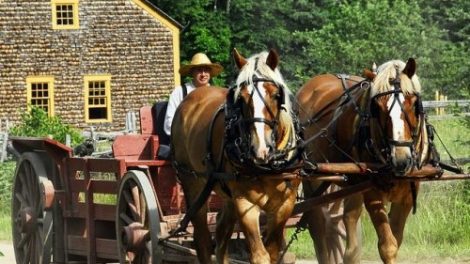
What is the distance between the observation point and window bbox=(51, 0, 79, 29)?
48094mm

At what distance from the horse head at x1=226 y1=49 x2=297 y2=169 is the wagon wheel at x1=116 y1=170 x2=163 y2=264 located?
141 centimetres

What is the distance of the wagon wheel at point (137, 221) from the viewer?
1105 cm

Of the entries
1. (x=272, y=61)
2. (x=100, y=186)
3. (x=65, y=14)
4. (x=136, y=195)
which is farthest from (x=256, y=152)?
(x=65, y=14)

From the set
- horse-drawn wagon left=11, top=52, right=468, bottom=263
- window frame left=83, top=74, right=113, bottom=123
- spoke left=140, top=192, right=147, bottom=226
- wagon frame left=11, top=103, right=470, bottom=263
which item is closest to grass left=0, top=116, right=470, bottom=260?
wagon frame left=11, top=103, right=470, bottom=263

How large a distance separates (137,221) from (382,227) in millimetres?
2331

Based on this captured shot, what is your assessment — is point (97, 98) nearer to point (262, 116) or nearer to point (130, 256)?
point (130, 256)

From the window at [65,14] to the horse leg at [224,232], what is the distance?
37861mm

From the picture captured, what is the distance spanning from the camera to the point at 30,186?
13.2m

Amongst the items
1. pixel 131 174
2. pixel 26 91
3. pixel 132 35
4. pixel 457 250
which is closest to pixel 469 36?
pixel 132 35

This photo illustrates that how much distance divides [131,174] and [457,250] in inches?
174

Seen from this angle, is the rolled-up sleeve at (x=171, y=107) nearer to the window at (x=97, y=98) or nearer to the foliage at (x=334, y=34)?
the foliage at (x=334, y=34)

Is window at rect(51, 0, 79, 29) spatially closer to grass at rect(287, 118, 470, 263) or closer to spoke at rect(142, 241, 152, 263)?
grass at rect(287, 118, 470, 263)

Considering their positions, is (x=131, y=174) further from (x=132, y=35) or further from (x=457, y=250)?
(x=132, y=35)

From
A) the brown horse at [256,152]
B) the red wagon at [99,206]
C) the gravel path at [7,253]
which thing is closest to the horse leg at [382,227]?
the brown horse at [256,152]
